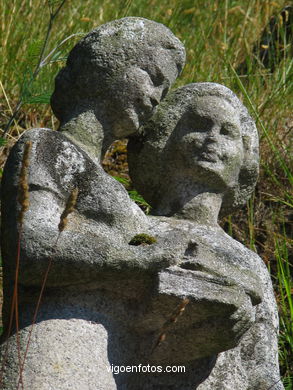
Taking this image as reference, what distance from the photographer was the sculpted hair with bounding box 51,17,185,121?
2.92 meters

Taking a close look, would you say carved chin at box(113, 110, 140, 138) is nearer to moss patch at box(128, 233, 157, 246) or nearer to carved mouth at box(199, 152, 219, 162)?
carved mouth at box(199, 152, 219, 162)

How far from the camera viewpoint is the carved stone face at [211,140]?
308 cm

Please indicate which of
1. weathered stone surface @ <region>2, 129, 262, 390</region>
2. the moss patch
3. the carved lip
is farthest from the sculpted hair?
the moss patch

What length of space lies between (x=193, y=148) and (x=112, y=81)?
14.4 inches

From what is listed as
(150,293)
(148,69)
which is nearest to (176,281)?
(150,293)

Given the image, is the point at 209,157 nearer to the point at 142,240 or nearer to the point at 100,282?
the point at 142,240

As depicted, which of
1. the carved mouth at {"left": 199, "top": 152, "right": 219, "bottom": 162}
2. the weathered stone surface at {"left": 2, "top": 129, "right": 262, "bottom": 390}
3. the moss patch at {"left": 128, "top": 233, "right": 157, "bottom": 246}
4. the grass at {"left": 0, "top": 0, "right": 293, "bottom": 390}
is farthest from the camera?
the grass at {"left": 0, "top": 0, "right": 293, "bottom": 390}

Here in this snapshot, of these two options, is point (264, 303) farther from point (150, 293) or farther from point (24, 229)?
point (24, 229)

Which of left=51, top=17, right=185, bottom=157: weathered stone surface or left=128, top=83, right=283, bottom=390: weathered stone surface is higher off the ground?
left=51, top=17, right=185, bottom=157: weathered stone surface

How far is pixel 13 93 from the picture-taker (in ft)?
17.5

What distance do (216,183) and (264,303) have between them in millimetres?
415

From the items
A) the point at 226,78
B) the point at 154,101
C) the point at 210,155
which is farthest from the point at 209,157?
the point at 226,78

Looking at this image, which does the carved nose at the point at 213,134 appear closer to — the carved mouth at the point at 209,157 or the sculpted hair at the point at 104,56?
the carved mouth at the point at 209,157

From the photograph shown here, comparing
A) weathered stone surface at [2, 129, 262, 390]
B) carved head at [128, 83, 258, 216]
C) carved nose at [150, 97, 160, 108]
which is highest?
carved nose at [150, 97, 160, 108]
